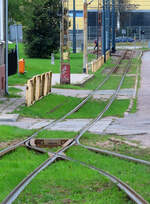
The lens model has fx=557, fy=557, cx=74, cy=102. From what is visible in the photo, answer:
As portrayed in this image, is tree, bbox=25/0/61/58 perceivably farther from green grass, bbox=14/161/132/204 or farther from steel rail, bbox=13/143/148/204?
green grass, bbox=14/161/132/204

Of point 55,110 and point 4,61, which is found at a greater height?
point 4,61

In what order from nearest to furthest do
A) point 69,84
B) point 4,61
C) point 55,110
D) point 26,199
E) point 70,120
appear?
1. point 26,199
2. point 70,120
3. point 55,110
4. point 4,61
5. point 69,84

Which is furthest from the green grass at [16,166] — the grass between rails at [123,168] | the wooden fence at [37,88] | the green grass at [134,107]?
the wooden fence at [37,88]

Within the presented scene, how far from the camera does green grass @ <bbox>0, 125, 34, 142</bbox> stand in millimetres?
13463

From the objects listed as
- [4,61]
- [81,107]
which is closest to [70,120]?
[81,107]

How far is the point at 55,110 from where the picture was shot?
20781 millimetres

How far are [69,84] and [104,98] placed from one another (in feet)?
24.7

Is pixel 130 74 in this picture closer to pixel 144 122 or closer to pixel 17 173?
pixel 144 122

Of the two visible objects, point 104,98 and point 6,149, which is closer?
point 6,149

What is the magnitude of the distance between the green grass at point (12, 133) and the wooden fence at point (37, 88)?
6177 mm

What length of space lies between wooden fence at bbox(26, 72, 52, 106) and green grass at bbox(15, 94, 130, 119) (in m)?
0.25

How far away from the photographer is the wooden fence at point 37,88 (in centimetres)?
2141

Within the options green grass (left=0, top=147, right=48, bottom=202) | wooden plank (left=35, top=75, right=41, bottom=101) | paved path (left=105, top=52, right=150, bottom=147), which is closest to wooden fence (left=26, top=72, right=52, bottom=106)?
wooden plank (left=35, top=75, right=41, bottom=101)

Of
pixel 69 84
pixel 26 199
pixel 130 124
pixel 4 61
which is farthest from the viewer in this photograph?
pixel 69 84
